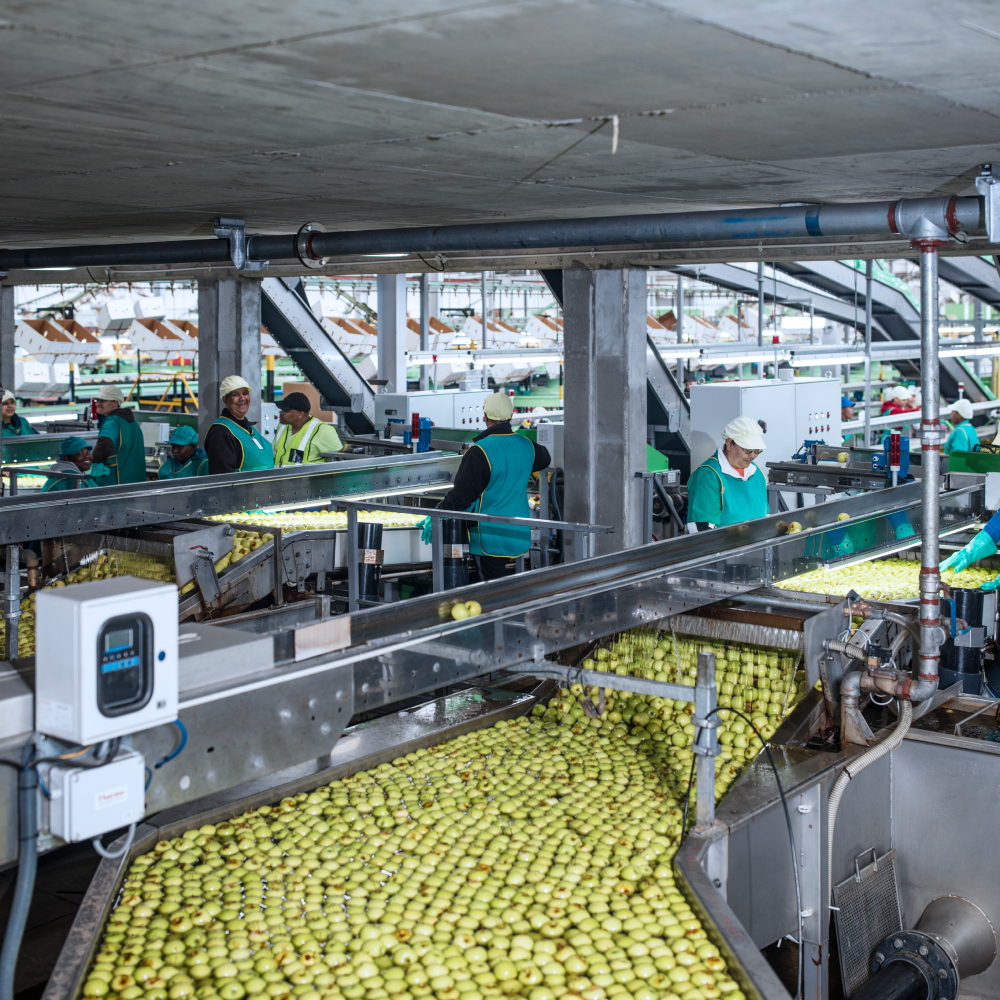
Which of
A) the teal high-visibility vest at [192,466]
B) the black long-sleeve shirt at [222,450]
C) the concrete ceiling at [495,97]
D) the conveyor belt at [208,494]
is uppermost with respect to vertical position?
the concrete ceiling at [495,97]

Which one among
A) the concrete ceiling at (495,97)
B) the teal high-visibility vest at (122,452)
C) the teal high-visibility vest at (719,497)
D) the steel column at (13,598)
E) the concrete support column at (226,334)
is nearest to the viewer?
the concrete ceiling at (495,97)

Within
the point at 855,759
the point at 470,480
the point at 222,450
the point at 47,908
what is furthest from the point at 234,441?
the point at 855,759

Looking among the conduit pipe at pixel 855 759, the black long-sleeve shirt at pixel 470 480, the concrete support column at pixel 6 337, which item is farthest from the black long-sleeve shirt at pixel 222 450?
the concrete support column at pixel 6 337

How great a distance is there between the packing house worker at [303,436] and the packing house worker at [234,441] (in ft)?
2.88

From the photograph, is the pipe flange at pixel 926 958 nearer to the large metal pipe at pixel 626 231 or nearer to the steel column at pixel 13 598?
the large metal pipe at pixel 626 231

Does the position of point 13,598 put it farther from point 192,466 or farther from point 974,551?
point 974,551

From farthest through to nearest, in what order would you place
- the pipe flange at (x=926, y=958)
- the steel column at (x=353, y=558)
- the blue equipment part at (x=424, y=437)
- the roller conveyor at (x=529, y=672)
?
the blue equipment part at (x=424, y=437) → the steel column at (x=353, y=558) → the pipe flange at (x=926, y=958) → the roller conveyor at (x=529, y=672)

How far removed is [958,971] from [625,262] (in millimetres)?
5024

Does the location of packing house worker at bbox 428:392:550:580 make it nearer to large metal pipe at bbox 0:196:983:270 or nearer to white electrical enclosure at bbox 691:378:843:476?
large metal pipe at bbox 0:196:983:270

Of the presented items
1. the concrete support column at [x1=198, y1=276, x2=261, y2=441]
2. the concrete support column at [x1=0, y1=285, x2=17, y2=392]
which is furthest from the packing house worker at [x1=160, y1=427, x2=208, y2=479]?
the concrete support column at [x1=0, y1=285, x2=17, y2=392]

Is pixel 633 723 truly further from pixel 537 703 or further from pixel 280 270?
pixel 280 270

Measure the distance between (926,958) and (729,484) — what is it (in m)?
2.36

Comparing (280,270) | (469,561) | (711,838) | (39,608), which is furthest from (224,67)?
(280,270)

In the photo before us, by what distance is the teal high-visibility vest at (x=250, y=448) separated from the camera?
6.52 metres
